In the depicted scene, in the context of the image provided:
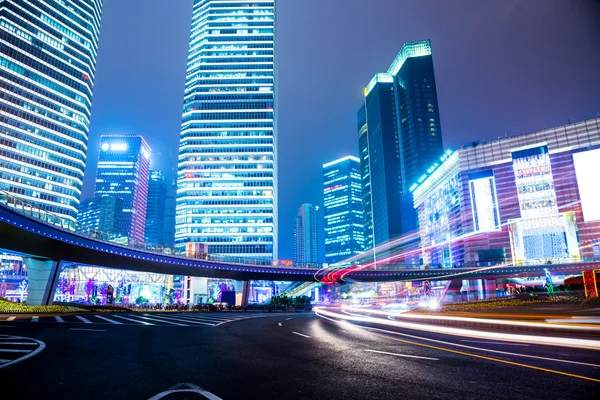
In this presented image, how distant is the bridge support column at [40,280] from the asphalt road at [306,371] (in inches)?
1565

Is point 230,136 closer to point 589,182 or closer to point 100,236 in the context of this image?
point 100,236

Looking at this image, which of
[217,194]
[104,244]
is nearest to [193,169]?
[217,194]

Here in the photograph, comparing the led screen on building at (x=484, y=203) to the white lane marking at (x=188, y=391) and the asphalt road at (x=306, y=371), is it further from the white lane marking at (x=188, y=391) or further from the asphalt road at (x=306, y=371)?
the white lane marking at (x=188, y=391)

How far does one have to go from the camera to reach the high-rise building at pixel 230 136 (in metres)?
150

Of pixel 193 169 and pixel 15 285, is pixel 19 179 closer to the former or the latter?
pixel 15 285

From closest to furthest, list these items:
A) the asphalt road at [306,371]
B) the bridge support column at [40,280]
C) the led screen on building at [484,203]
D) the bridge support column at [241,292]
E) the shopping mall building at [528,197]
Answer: the asphalt road at [306,371] < the bridge support column at [40,280] < the bridge support column at [241,292] < the shopping mall building at [528,197] < the led screen on building at [484,203]

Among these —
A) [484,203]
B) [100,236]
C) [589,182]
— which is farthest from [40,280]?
[589,182]

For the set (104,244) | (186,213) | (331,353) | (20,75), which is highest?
(20,75)

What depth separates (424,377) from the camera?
789cm

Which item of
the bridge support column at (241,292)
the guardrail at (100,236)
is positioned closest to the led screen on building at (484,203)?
the guardrail at (100,236)

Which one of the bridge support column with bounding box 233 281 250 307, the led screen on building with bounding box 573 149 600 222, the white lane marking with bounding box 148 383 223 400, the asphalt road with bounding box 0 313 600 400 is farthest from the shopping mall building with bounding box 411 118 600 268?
the white lane marking with bounding box 148 383 223 400

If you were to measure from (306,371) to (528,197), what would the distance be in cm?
15371

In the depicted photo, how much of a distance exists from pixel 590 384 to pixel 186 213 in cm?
15409

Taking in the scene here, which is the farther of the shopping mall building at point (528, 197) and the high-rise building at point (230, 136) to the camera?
the high-rise building at point (230, 136)
